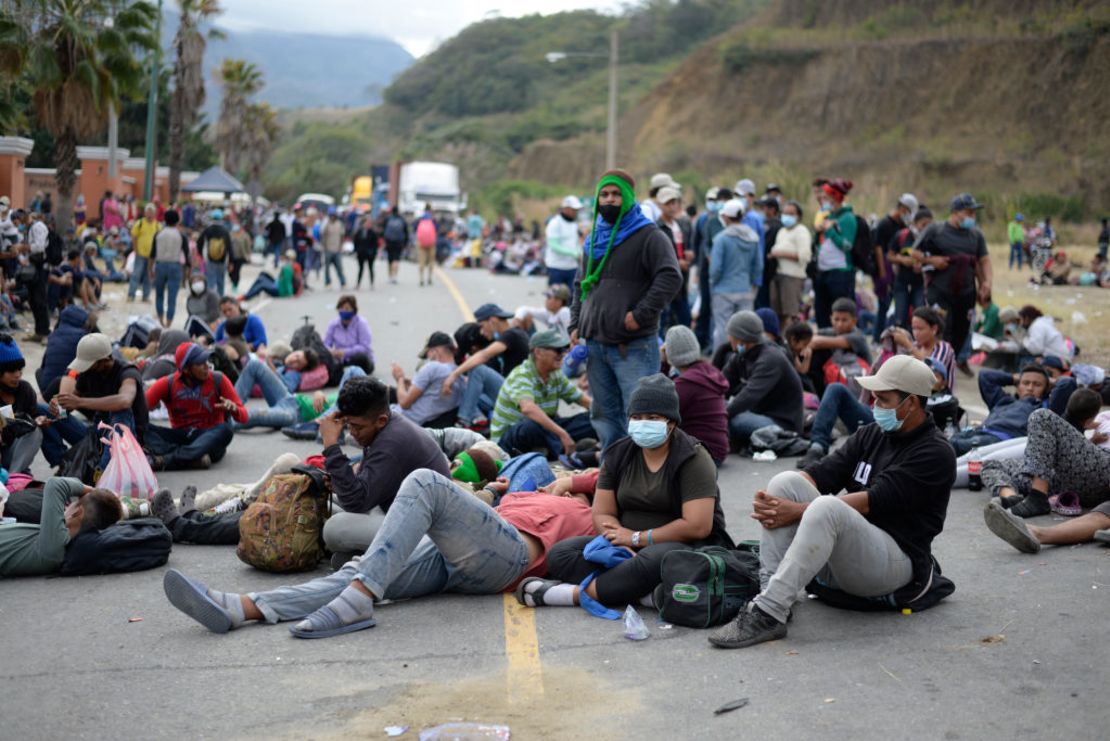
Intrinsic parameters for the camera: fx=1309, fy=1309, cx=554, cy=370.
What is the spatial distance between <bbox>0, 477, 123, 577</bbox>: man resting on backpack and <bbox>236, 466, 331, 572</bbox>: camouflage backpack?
898mm

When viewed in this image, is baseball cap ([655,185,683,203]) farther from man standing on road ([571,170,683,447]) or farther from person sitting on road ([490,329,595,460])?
man standing on road ([571,170,683,447])

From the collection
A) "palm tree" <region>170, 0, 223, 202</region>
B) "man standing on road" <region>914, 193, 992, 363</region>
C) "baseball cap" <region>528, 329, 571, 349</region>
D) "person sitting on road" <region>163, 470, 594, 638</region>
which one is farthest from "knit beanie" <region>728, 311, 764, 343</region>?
"palm tree" <region>170, 0, 223, 202</region>

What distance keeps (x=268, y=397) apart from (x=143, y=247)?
12.9 metres

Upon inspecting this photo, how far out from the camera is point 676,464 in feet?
22.5

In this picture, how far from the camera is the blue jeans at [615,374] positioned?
949cm

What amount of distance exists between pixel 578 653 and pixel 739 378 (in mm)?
6086

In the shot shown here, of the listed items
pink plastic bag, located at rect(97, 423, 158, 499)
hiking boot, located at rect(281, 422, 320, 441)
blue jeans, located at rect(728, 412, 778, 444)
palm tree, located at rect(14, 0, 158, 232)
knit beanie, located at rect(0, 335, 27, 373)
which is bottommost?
hiking boot, located at rect(281, 422, 320, 441)

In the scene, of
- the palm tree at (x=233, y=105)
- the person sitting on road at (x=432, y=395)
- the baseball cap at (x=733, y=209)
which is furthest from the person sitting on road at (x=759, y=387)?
the palm tree at (x=233, y=105)

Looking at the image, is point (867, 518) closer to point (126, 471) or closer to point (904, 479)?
point (904, 479)

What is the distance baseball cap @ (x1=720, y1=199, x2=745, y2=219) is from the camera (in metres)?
15.4

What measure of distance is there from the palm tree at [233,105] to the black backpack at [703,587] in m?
74.5

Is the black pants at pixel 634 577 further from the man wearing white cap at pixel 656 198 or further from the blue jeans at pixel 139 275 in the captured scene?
the blue jeans at pixel 139 275

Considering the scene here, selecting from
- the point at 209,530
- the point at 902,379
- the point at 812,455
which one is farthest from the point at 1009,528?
the point at 209,530

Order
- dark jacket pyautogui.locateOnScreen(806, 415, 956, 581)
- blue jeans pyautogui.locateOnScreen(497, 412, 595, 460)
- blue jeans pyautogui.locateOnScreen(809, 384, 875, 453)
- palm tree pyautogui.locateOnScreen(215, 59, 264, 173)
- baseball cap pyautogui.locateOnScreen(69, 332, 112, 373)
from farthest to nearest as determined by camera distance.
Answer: palm tree pyautogui.locateOnScreen(215, 59, 264, 173) < blue jeans pyautogui.locateOnScreen(809, 384, 875, 453) < blue jeans pyautogui.locateOnScreen(497, 412, 595, 460) < baseball cap pyautogui.locateOnScreen(69, 332, 112, 373) < dark jacket pyautogui.locateOnScreen(806, 415, 956, 581)
